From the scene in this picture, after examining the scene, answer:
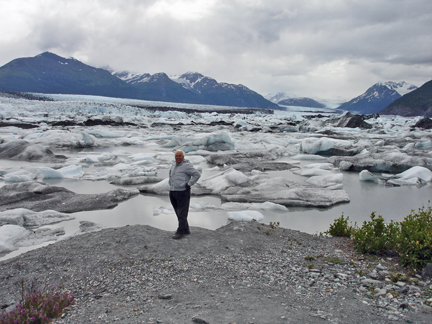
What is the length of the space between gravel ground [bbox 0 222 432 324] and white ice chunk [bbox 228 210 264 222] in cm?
114

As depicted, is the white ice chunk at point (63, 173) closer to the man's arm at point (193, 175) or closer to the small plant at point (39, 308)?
the man's arm at point (193, 175)

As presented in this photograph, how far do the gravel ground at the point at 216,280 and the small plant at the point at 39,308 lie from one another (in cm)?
8

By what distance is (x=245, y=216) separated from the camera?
17.7 ft

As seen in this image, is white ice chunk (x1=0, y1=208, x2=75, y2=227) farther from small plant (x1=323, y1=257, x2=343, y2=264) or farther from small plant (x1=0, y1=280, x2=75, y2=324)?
small plant (x1=323, y1=257, x2=343, y2=264)

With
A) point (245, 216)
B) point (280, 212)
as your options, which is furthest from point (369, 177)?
point (245, 216)

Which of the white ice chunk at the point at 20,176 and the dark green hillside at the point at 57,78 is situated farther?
the dark green hillside at the point at 57,78

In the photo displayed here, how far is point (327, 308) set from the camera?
2436 millimetres

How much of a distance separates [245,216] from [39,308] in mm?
3582

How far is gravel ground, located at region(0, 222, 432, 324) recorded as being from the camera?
235 cm

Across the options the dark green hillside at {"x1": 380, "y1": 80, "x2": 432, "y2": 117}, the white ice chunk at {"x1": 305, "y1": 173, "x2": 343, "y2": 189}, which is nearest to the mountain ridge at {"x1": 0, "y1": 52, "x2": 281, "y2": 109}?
the dark green hillside at {"x1": 380, "y1": 80, "x2": 432, "y2": 117}

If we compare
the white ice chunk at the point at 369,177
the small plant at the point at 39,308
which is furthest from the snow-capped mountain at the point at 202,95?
the small plant at the point at 39,308

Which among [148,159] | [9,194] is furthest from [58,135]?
[9,194]

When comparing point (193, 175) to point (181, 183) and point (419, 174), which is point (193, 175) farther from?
point (419, 174)

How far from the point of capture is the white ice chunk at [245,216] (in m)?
5.35
